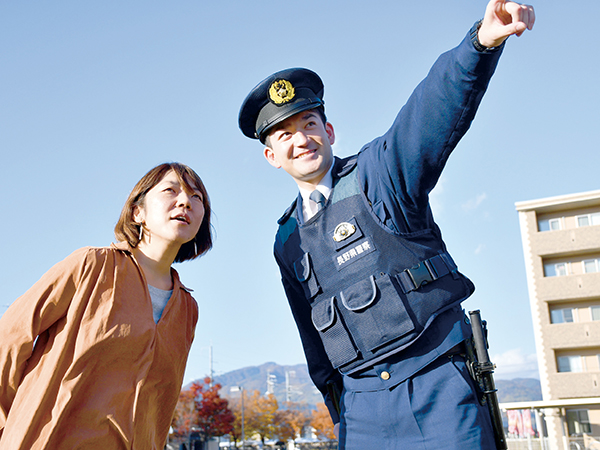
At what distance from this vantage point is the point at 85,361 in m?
2.57

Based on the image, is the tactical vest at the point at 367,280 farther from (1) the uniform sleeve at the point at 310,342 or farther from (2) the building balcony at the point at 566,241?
(2) the building balcony at the point at 566,241

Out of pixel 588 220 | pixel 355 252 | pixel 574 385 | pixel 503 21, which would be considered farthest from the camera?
pixel 588 220

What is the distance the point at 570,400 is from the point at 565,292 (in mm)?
6219

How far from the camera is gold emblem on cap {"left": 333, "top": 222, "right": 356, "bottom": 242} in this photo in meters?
2.57

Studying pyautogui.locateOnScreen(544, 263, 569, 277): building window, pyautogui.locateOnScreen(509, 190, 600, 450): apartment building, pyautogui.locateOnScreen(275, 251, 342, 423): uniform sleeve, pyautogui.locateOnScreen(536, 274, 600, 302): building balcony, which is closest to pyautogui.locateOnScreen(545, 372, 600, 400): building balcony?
pyautogui.locateOnScreen(509, 190, 600, 450): apartment building

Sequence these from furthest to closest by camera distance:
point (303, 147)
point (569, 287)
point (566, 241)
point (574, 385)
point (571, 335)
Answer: point (566, 241) < point (569, 287) < point (571, 335) < point (574, 385) < point (303, 147)

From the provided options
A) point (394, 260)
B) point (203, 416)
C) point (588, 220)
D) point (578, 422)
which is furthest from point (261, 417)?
point (394, 260)

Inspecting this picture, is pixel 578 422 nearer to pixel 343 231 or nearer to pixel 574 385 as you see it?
pixel 574 385

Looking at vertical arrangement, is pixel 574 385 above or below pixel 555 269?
below

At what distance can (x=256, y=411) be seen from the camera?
6350 centimetres

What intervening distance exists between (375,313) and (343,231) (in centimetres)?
45

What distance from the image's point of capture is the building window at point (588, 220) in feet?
97.2

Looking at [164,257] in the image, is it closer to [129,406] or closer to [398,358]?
[129,406]

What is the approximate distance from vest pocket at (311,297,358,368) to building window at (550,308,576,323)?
3063 cm
